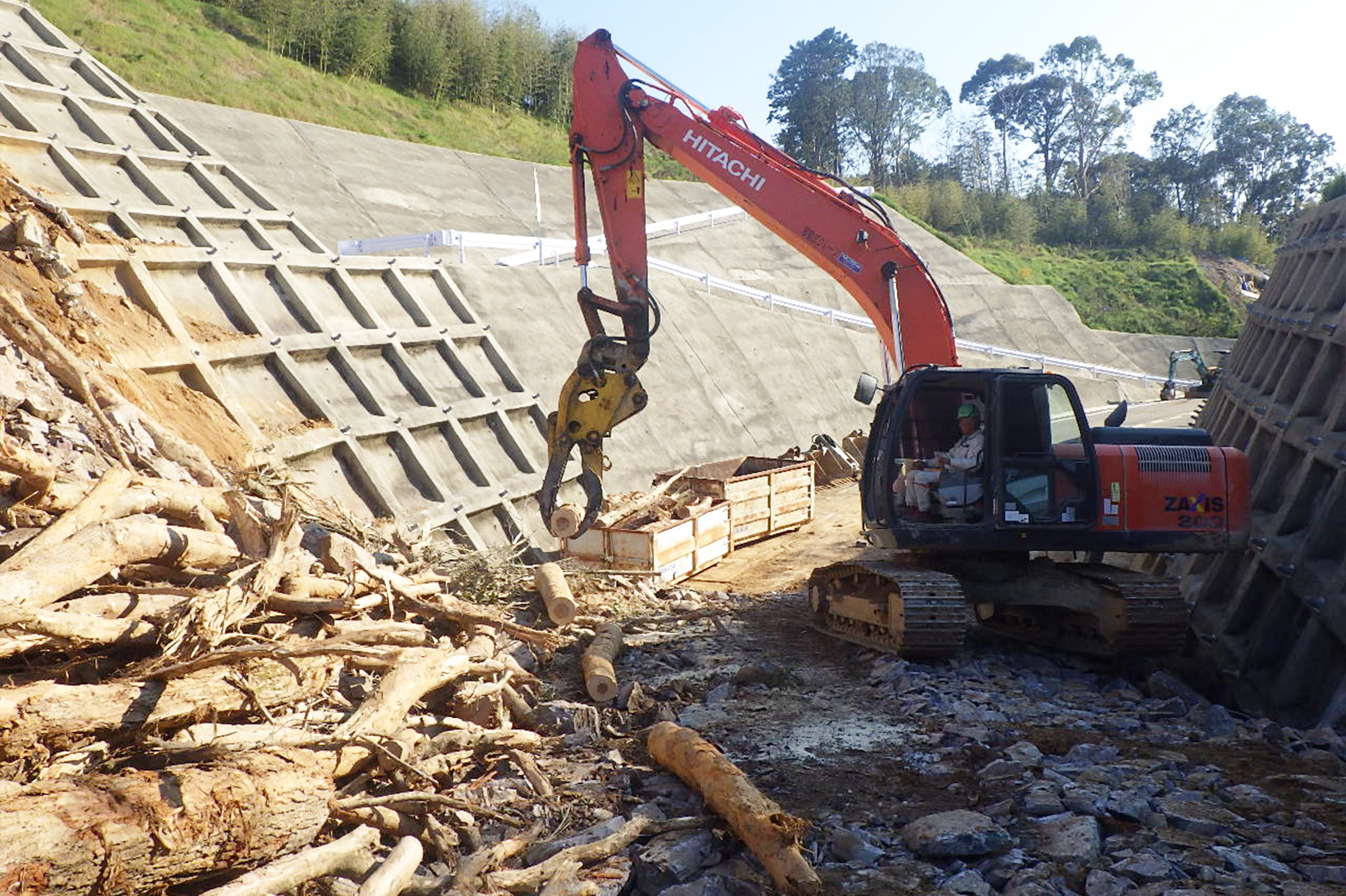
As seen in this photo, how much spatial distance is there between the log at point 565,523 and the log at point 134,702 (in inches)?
181

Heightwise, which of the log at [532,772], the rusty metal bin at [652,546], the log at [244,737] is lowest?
the rusty metal bin at [652,546]

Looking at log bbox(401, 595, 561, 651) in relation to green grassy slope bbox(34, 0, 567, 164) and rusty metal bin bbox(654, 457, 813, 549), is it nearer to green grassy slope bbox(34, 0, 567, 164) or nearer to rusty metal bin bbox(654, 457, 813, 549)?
rusty metal bin bbox(654, 457, 813, 549)

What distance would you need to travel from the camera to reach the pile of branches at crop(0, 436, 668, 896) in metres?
4.95

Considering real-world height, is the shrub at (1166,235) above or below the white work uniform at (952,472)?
above

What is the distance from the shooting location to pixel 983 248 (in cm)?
5253

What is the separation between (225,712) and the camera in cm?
634

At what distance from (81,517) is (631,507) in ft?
27.0

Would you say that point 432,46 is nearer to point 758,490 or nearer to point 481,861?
point 758,490

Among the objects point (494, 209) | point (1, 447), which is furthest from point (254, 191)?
point (494, 209)

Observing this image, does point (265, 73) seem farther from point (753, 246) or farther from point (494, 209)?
point (753, 246)

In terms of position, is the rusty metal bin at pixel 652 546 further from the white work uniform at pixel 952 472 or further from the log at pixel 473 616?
the white work uniform at pixel 952 472

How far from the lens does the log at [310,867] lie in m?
4.88

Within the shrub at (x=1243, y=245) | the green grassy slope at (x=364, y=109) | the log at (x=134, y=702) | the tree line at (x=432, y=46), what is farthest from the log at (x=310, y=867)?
the shrub at (x=1243, y=245)

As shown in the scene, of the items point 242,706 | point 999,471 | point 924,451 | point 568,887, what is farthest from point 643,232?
point 568,887
